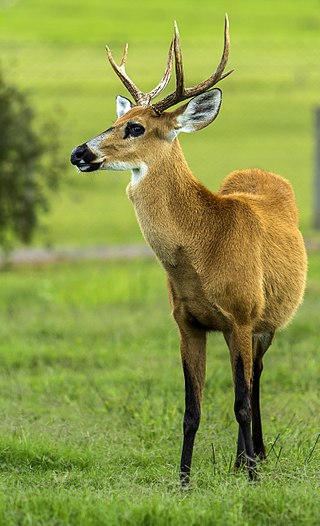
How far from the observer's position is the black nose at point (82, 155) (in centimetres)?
627

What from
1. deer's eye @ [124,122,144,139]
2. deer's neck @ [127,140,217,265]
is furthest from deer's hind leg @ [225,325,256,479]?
deer's eye @ [124,122,144,139]

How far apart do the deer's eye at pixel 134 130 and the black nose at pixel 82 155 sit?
0.26 m

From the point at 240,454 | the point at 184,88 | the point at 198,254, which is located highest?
the point at 184,88

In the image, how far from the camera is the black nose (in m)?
6.27

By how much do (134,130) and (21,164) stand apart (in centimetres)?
843

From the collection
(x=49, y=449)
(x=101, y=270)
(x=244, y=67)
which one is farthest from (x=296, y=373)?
(x=244, y=67)

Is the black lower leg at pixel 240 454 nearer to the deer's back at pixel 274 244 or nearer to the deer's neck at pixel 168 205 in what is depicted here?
the deer's back at pixel 274 244

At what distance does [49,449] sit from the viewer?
6883 mm

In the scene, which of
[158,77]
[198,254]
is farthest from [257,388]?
[158,77]

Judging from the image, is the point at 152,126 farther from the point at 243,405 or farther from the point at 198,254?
the point at 243,405

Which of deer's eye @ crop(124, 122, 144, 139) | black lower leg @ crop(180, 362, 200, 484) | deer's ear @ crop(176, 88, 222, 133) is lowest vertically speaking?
black lower leg @ crop(180, 362, 200, 484)

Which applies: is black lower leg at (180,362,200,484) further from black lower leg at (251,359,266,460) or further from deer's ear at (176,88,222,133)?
deer's ear at (176,88,222,133)

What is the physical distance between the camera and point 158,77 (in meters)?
36.3

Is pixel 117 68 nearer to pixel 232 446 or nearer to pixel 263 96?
pixel 232 446
